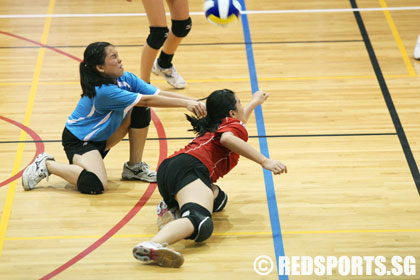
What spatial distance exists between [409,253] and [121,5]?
4.69 m

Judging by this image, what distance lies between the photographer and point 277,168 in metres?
3.94

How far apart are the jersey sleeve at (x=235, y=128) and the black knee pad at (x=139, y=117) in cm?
72

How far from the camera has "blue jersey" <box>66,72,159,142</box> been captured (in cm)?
449

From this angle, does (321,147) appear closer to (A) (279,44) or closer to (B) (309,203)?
(B) (309,203)

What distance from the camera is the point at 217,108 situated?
430cm

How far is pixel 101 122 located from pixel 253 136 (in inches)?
50.7

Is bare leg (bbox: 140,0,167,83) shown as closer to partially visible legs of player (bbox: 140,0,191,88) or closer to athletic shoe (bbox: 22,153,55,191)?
partially visible legs of player (bbox: 140,0,191,88)

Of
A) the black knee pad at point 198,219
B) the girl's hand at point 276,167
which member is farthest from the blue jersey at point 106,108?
the girl's hand at point 276,167

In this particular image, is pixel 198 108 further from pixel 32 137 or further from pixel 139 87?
pixel 32 137

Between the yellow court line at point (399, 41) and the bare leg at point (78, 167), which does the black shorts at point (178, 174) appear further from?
the yellow court line at point (399, 41)

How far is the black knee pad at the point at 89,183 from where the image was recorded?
15.0ft

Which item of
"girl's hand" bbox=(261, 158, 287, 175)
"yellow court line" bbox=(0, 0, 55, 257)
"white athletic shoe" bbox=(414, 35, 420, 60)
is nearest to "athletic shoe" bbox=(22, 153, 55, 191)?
"yellow court line" bbox=(0, 0, 55, 257)

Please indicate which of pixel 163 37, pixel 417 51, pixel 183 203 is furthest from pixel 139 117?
pixel 417 51

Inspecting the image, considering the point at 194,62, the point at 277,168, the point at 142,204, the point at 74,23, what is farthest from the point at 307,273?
the point at 74,23
